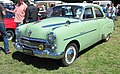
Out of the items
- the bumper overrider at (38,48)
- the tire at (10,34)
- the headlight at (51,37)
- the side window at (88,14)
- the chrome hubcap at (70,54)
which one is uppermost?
the side window at (88,14)

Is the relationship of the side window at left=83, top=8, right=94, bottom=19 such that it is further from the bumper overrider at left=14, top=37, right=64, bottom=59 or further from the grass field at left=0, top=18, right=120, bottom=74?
the bumper overrider at left=14, top=37, right=64, bottom=59

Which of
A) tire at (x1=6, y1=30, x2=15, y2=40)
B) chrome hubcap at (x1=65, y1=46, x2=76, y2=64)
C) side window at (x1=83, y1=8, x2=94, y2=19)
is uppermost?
side window at (x1=83, y1=8, x2=94, y2=19)

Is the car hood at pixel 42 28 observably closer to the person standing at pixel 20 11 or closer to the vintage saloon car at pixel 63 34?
the vintage saloon car at pixel 63 34

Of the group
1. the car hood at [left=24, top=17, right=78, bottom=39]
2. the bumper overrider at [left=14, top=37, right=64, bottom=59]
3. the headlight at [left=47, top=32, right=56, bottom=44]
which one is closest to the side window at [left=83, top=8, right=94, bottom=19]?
the car hood at [left=24, top=17, right=78, bottom=39]

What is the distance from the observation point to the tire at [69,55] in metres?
5.33

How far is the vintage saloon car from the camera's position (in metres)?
5.04

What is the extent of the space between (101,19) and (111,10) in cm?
701

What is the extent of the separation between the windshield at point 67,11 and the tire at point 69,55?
43.7 inches

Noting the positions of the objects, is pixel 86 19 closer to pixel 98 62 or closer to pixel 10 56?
pixel 98 62

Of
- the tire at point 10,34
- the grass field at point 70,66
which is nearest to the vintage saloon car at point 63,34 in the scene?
the grass field at point 70,66

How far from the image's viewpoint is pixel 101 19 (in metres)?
7.29

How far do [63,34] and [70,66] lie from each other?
0.97 meters

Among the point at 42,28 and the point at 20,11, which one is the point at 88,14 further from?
the point at 20,11

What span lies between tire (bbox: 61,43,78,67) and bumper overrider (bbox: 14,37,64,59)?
292 mm
